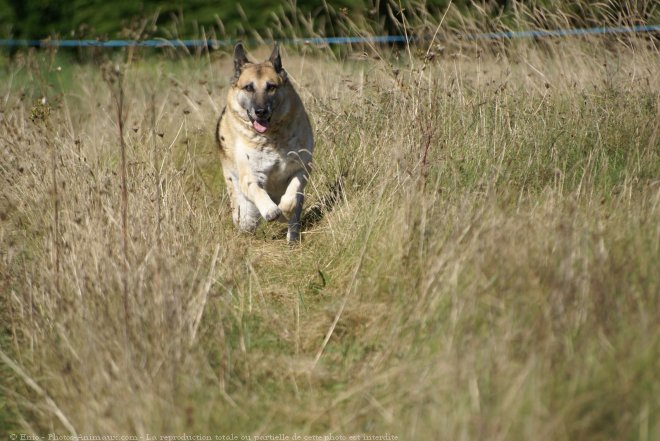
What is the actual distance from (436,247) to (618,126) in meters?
2.46

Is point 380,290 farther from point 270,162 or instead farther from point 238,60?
point 238,60

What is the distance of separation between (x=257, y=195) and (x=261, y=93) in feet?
2.60

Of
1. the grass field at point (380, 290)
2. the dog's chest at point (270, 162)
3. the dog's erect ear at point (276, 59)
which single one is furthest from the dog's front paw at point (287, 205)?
the dog's erect ear at point (276, 59)

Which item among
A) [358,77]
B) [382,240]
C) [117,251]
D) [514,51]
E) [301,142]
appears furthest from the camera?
[358,77]

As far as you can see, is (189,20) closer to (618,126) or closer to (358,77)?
(358,77)

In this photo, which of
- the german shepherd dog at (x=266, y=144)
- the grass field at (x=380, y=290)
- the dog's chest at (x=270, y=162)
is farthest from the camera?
A: the dog's chest at (x=270, y=162)

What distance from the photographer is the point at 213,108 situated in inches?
373

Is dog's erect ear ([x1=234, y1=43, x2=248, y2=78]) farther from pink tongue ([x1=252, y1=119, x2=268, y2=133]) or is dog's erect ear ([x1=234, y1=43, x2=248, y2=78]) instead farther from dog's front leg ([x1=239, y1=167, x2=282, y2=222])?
dog's front leg ([x1=239, y1=167, x2=282, y2=222])

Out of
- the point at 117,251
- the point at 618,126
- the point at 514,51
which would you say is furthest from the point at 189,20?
the point at 117,251

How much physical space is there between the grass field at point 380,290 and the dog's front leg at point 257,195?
0.24m

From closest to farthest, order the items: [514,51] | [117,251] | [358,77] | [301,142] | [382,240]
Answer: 1. [117,251]
2. [382,240]
3. [301,142]
4. [514,51]
5. [358,77]

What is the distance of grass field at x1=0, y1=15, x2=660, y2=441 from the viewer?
365 centimetres

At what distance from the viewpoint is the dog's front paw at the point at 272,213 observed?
7009 mm

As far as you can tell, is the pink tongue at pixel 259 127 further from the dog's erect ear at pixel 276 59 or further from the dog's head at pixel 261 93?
the dog's erect ear at pixel 276 59
